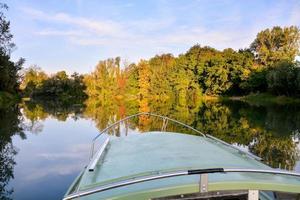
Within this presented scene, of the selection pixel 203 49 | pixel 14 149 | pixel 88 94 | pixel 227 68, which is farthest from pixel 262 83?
pixel 14 149

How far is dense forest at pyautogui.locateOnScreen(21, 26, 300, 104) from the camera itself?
52844mm

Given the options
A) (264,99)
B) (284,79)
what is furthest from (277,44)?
(284,79)

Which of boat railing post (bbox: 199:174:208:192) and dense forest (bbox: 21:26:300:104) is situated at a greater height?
dense forest (bbox: 21:26:300:104)

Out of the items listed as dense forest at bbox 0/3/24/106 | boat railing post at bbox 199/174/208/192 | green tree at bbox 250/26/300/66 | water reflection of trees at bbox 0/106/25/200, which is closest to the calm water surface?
water reflection of trees at bbox 0/106/25/200

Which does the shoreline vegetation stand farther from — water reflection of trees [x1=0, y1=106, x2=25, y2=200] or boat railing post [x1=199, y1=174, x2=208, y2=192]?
boat railing post [x1=199, y1=174, x2=208, y2=192]

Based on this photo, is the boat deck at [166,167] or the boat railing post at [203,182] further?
the boat deck at [166,167]

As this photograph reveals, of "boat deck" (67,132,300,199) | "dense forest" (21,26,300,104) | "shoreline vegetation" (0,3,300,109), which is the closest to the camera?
"boat deck" (67,132,300,199)

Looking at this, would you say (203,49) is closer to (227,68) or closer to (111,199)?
(227,68)

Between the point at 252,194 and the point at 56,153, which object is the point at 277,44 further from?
the point at 252,194

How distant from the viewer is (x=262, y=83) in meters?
53.1

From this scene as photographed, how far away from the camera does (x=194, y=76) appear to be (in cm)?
6175

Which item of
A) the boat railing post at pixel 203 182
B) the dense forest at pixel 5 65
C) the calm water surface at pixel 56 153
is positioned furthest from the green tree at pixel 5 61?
the boat railing post at pixel 203 182

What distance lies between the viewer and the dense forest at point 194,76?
52844 millimetres

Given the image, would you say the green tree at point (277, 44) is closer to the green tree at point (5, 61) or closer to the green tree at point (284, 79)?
the green tree at point (284, 79)
